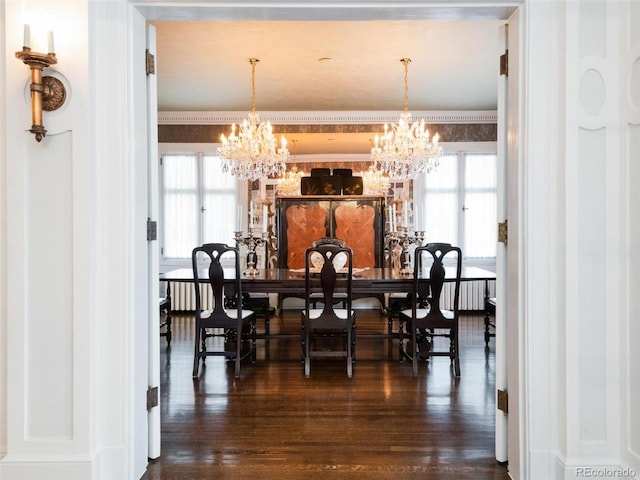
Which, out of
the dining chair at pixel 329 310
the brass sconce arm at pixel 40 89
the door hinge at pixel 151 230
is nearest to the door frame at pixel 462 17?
the brass sconce arm at pixel 40 89

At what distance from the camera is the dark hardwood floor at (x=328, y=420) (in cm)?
231

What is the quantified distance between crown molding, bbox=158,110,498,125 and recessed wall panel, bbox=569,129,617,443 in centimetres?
505

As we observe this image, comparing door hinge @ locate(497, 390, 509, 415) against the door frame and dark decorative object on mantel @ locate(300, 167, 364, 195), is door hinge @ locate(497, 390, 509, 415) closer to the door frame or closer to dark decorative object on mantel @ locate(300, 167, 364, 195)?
the door frame

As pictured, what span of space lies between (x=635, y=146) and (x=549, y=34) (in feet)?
1.91

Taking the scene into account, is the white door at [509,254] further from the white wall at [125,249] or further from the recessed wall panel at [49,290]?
the recessed wall panel at [49,290]

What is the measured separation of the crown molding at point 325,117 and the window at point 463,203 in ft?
1.85

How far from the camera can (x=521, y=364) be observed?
2.09 metres

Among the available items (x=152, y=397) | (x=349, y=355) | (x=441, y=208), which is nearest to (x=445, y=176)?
(x=441, y=208)

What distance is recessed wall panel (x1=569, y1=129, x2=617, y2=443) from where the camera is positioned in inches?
79.7

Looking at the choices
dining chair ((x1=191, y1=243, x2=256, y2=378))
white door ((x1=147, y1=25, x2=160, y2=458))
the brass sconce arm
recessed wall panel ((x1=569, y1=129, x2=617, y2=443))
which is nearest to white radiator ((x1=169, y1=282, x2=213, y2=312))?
dining chair ((x1=191, y1=243, x2=256, y2=378))

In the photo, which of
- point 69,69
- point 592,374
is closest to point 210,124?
point 69,69

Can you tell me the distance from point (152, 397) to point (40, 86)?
56.5 inches

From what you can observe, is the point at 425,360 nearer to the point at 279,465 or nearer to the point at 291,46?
the point at 279,465

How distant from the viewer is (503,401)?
226 cm
